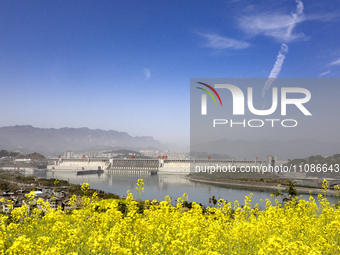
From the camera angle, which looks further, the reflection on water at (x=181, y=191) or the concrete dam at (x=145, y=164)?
the concrete dam at (x=145, y=164)

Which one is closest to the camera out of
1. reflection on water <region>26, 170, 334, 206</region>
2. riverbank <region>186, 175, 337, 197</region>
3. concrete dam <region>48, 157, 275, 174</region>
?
reflection on water <region>26, 170, 334, 206</region>

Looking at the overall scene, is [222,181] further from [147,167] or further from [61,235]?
[61,235]

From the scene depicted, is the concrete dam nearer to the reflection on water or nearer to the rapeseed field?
the reflection on water

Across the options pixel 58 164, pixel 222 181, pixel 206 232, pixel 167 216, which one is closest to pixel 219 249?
pixel 206 232

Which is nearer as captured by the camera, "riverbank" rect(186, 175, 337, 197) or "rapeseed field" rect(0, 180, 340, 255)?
"rapeseed field" rect(0, 180, 340, 255)

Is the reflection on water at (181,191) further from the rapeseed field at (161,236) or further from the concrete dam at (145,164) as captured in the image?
the concrete dam at (145,164)

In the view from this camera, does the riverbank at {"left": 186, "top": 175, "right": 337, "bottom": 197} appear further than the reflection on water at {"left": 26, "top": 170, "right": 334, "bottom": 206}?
Yes

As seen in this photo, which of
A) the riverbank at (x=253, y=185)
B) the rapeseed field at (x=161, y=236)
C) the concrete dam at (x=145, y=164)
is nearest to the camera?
the rapeseed field at (x=161, y=236)

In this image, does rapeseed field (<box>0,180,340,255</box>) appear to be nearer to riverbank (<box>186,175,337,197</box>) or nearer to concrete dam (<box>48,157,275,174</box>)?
riverbank (<box>186,175,337,197</box>)

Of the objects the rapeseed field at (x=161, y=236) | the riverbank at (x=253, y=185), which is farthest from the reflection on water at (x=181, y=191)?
the rapeseed field at (x=161, y=236)

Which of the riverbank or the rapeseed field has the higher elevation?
the rapeseed field

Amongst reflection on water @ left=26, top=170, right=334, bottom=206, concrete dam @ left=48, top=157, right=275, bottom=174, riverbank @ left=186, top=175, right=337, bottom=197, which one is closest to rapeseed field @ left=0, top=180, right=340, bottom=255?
reflection on water @ left=26, top=170, right=334, bottom=206

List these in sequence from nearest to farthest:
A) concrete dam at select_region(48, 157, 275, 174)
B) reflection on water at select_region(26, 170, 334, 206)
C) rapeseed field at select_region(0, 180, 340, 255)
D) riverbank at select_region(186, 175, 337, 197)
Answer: rapeseed field at select_region(0, 180, 340, 255) → reflection on water at select_region(26, 170, 334, 206) → riverbank at select_region(186, 175, 337, 197) → concrete dam at select_region(48, 157, 275, 174)

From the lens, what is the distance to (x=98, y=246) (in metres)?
2.97
